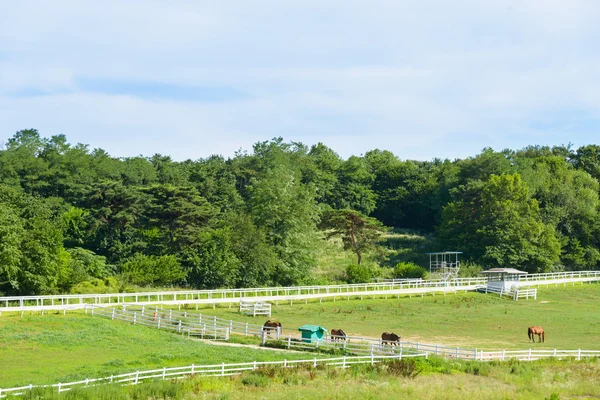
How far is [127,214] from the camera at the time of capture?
234 feet

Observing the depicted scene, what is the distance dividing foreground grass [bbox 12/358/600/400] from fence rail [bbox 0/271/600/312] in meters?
21.0

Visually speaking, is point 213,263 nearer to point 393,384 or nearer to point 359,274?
point 359,274

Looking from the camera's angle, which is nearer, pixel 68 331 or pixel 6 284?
pixel 68 331

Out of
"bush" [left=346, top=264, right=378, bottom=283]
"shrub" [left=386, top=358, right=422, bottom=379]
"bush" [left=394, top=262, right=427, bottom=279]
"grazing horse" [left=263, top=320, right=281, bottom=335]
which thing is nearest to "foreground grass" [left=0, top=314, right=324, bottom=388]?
"grazing horse" [left=263, top=320, right=281, bottom=335]

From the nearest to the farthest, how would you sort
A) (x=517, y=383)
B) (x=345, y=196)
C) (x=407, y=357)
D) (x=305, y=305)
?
(x=517, y=383) < (x=407, y=357) < (x=305, y=305) < (x=345, y=196)

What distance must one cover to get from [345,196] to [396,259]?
24703 millimetres

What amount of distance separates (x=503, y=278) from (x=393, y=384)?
46.4 metres

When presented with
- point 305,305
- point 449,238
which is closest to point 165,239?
point 305,305

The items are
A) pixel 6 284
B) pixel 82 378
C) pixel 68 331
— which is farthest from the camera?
pixel 6 284

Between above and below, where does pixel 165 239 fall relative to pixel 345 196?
below

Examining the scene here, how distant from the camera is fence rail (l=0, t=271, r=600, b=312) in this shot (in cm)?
4719

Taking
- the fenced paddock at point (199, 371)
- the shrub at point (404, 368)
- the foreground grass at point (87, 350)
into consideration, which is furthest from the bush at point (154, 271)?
the shrub at point (404, 368)

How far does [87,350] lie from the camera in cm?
3597

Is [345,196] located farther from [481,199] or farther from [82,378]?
[82,378]
